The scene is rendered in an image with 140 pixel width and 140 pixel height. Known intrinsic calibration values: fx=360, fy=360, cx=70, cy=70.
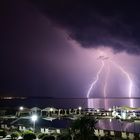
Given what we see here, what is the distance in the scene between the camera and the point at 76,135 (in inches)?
632

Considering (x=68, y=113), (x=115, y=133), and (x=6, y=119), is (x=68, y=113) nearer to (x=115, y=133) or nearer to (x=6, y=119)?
(x=6, y=119)

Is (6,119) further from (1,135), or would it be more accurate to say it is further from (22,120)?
(1,135)

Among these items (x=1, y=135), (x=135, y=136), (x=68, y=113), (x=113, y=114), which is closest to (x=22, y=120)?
(x=68, y=113)

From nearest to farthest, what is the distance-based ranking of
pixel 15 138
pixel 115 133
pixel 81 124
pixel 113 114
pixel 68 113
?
pixel 81 124 → pixel 15 138 → pixel 115 133 → pixel 113 114 → pixel 68 113

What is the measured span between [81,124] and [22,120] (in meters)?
28.8

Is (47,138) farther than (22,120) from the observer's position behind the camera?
No

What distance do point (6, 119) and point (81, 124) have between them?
28.3 m

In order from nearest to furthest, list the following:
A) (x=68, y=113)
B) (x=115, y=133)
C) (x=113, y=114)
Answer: (x=115, y=133) → (x=113, y=114) → (x=68, y=113)

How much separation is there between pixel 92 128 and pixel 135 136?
5.39 metres

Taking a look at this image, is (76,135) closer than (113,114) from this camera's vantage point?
Yes

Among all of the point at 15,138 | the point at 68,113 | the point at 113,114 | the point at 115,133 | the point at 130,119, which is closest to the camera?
the point at 15,138

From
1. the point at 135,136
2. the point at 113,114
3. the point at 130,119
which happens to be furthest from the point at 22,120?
the point at 135,136

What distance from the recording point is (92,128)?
16156mm

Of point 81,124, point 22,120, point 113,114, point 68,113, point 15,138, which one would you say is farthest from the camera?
point 68,113
